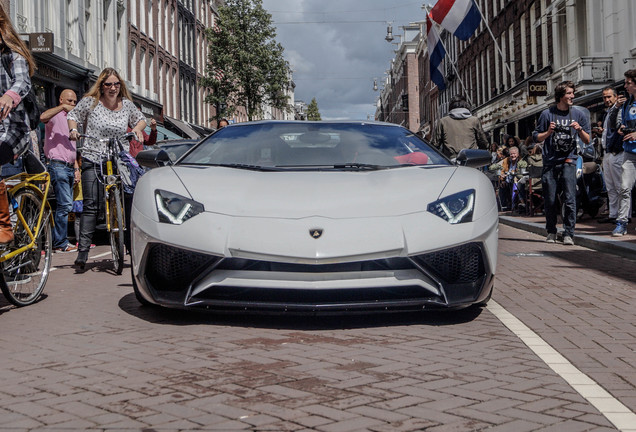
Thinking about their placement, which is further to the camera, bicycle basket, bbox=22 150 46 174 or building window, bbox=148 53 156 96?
building window, bbox=148 53 156 96

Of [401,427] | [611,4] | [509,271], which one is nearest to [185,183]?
[401,427]

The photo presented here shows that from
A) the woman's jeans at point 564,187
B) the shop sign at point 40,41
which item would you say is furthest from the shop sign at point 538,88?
the woman's jeans at point 564,187

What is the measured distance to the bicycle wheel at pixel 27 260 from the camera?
536 cm

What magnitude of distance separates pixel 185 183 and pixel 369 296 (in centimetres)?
128

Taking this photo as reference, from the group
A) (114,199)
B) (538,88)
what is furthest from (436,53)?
(114,199)

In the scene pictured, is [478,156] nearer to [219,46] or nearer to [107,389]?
[107,389]

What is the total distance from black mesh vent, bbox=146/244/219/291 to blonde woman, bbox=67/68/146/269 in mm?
3257

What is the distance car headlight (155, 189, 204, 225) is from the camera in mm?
4537

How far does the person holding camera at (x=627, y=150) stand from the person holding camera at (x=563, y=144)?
53 cm

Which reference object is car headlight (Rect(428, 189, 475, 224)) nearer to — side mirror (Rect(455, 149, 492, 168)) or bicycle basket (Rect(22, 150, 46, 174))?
side mirror (Rect(455, 149, 492, 168))

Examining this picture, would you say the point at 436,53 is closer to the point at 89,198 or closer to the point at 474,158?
the point at 89,198

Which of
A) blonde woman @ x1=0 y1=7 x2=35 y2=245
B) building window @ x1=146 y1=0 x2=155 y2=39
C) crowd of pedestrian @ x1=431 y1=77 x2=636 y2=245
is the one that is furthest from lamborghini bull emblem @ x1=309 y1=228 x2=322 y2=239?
building window @ x1=146 y1=0 x2=155 y2=39

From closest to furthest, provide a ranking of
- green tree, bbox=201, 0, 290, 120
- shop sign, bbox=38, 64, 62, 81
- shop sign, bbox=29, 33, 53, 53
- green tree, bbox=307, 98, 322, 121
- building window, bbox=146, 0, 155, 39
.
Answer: shop sign, bbox=29, 33, 53, 53, shop sign, bbox=38, 64, 62, 81, building window, bbox=146, 0, 155, 39, green tree, bbox=201, 0, 290, 120, green tree, bbox=307, 98, 322, 121

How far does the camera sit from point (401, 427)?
2.80m
